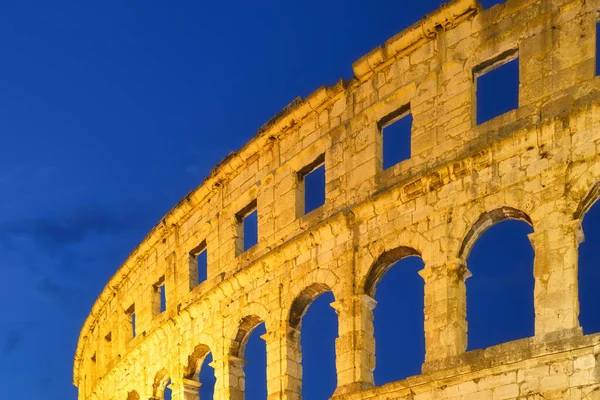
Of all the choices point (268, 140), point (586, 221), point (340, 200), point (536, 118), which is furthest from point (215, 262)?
point (586, 221)

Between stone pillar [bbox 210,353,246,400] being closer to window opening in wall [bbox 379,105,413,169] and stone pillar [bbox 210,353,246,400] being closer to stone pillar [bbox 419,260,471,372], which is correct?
stone pillar [bbox 419,260,471,372]

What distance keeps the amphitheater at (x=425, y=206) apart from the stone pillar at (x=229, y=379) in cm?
4

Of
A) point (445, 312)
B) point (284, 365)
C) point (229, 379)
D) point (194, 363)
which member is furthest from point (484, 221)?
point (194, 363)

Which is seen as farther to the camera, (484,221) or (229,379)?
(229,379)

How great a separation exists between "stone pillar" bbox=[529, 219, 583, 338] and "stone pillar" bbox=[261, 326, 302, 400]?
522 centimetres

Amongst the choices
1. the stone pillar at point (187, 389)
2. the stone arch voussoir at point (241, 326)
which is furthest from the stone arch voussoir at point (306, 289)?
the stone pillar at point (187, 389)

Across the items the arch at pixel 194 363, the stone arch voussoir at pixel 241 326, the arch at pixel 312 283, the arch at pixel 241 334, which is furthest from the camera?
the arch at pixel 194 363

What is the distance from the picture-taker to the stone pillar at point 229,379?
63.6ft

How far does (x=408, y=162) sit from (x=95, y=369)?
49.7 ft

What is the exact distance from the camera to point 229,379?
19.5 metres

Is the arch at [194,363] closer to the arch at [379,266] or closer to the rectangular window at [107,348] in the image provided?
the arch at [379,266]

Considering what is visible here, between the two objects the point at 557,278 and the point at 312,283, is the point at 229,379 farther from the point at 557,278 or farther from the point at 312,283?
the point at 557,278

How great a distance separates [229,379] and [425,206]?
5.73m

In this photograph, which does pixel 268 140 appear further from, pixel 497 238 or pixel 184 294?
pixel 497 238
